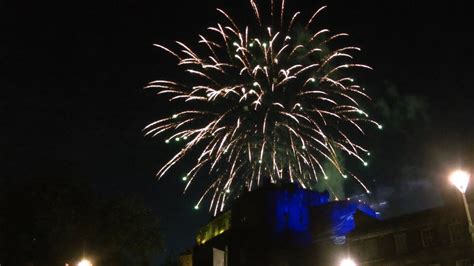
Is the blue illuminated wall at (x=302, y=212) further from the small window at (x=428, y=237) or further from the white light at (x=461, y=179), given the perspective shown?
the white light at (x=461, y=179)

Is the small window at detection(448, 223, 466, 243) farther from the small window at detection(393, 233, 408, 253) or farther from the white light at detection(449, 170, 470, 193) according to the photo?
the white light at detection(449, 170, 470, 193)

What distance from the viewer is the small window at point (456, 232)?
119 ft

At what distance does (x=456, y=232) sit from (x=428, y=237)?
2323mm

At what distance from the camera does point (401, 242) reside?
131 ft

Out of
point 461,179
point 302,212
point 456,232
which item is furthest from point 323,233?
point 461,179

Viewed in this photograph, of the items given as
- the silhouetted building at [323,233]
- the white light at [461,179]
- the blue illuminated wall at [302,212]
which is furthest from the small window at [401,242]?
the white light at [461,179]

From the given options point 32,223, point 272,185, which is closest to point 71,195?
point 32,223

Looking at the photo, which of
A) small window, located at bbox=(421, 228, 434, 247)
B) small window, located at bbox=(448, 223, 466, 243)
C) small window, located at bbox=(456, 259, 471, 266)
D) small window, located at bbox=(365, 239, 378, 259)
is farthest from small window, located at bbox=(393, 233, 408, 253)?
small window, located at bbox=(456, 259, 471, 266)

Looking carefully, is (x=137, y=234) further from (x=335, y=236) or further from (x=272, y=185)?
(x=335, y=236)

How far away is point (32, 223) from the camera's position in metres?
46.4

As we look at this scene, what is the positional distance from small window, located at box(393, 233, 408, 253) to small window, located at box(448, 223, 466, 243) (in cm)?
401

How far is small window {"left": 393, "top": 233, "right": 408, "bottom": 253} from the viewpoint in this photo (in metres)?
39.6

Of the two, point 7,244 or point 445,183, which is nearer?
point 445,183

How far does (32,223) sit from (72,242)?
4.25 meters
